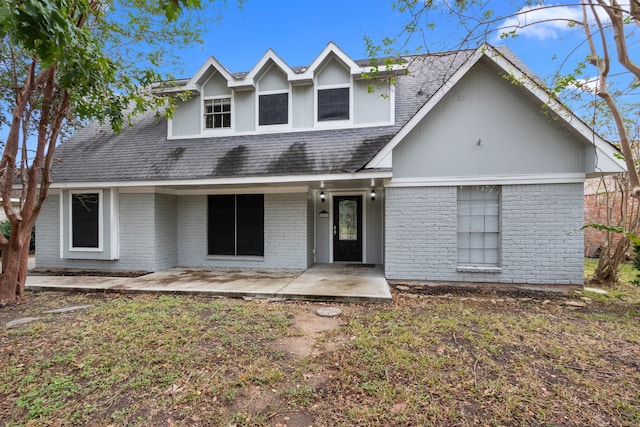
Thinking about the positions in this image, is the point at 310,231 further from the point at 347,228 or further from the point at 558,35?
the point at 558,35

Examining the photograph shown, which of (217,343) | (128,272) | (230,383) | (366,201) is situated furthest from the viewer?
(366,201)

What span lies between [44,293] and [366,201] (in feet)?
28.2

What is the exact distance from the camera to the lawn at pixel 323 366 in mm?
2811

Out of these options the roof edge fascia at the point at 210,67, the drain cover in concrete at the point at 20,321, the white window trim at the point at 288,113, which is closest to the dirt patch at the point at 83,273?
the drain cover in concrete at the point at 20,321

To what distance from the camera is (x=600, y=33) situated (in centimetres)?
552

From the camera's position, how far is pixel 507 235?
23.1ft

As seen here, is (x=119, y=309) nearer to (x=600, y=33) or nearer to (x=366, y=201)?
(x=366, y=201)

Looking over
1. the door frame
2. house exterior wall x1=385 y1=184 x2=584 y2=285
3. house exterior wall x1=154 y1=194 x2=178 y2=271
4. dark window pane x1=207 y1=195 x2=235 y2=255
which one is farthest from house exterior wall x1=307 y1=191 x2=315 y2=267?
house exterior wall x1=154 y1=194 x2=178 y2=271

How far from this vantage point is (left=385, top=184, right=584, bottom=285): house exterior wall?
6.83m

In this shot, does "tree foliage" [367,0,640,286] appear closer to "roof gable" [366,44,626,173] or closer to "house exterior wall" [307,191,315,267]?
"roof gable" [366,44,626,173]

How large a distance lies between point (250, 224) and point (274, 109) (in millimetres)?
3629

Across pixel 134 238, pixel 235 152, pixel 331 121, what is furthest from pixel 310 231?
pixel 134 238

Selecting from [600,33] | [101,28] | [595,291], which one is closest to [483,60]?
[600,33]

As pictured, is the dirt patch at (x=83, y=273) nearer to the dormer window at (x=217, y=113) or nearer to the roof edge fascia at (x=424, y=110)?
the dormer window at (x=217, y=113)
